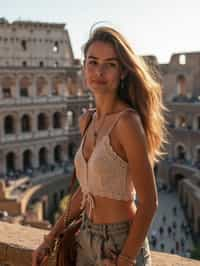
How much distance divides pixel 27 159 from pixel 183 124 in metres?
11.1

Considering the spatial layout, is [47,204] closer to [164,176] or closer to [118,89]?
[164,176]

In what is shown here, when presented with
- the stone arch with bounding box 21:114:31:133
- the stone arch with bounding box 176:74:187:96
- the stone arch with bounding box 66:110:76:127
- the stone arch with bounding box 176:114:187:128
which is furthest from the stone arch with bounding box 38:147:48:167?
the stone arch with bounding box 176:74:187:96

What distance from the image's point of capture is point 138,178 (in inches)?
90.1

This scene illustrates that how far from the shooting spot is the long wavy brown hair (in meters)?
2.44

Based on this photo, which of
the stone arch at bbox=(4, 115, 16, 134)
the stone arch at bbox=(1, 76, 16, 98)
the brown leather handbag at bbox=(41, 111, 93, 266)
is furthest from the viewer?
the stone arch at bbox=(4, 115, 16, 134)

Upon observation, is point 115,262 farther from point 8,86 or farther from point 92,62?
point 8,86

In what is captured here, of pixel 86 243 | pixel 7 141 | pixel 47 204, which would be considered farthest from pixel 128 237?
pixel 7 141

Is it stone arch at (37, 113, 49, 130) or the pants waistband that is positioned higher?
the pants waistband

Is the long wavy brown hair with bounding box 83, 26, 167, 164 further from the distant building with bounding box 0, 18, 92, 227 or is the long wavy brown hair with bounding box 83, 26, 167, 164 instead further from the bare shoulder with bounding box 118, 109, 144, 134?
the distant building with bounding box 0, 18, 92, 227

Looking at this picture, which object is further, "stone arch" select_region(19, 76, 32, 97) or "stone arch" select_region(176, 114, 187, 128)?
"stone arch" select_region(176, 114, 187, 128)

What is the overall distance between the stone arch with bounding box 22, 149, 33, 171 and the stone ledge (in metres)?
25.5

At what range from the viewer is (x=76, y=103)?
104 ft

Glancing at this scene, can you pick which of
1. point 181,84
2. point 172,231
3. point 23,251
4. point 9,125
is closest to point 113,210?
point 23,251

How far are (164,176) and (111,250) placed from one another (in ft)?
92.9
